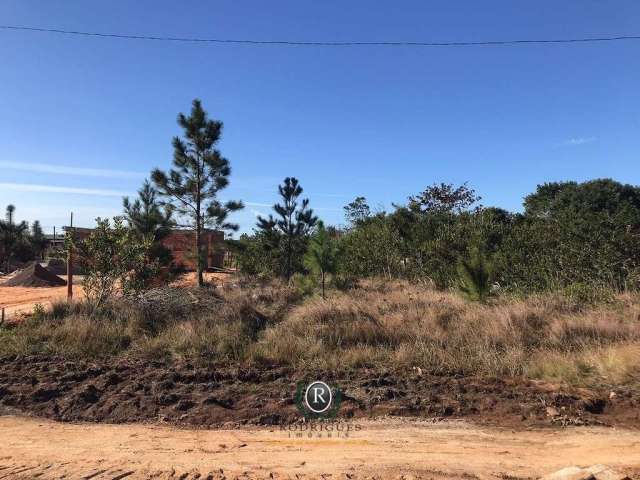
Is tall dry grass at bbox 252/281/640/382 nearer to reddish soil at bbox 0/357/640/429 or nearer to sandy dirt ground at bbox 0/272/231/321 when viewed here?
Answer: reddish soil at bbox 0/357/640/429

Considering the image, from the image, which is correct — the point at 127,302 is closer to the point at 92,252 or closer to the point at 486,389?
the point at 92,252

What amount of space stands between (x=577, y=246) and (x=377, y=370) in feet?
24.3

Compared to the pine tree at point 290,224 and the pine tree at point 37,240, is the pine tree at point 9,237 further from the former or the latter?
the pine tree at point 290,224

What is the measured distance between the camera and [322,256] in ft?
42.2

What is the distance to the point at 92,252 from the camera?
419 inches

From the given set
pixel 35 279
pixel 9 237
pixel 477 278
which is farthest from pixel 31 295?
pixel 9 237

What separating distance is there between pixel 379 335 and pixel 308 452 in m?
3.83

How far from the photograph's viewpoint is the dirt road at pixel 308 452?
372 centimetres

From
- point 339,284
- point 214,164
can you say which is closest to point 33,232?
point 214,164

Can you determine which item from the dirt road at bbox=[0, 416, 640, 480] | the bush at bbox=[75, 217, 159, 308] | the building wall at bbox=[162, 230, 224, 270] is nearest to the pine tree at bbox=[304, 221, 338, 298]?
the bush at bbox=[75, 217, 159, 308]

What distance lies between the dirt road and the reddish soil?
27cm

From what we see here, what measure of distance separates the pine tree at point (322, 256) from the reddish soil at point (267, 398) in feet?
21.4

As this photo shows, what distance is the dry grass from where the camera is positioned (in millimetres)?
6301

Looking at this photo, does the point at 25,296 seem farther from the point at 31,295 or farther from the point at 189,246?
the point at 189,246
